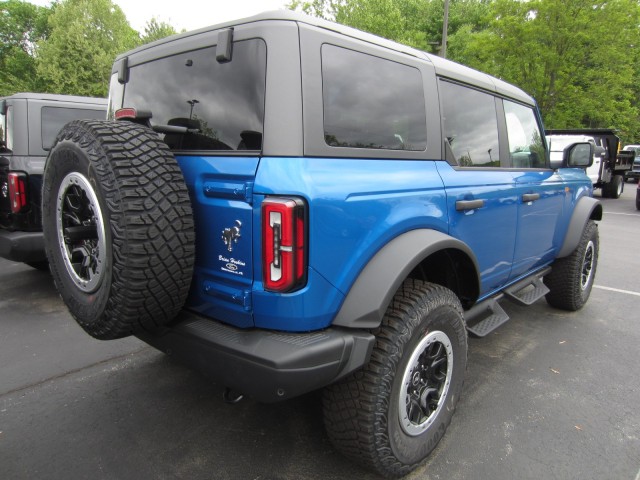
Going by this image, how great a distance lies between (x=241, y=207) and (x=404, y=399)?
3.96 feet

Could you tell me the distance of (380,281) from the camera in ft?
5.96

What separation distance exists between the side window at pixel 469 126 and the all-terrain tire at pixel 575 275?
180 cm

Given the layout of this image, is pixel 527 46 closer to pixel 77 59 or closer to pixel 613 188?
pixel 613 188

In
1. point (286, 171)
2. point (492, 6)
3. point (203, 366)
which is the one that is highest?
point (492, 6)

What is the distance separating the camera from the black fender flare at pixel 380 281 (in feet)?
5.82

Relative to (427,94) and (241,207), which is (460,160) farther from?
(241,207)

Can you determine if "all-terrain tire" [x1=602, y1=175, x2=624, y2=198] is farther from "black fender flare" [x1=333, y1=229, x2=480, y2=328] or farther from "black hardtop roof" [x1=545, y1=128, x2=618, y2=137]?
"black fender flare" [x1=333, y1=229, x2=480, y2=328]

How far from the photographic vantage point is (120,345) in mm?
3535

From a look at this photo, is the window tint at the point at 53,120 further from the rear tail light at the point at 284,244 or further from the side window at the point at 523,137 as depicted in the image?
the side window at the point at 523,137

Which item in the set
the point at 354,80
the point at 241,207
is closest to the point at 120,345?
the point at 241,207

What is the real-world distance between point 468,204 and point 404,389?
1.10 m

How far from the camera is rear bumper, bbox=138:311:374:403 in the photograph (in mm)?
1628

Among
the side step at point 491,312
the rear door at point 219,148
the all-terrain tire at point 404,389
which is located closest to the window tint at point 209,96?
the rear door at point 219,148

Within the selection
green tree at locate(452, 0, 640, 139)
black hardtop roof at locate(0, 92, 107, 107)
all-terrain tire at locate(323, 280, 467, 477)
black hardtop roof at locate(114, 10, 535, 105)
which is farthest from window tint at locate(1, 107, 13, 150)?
green tree at locate(452, 0, 640, 139)
